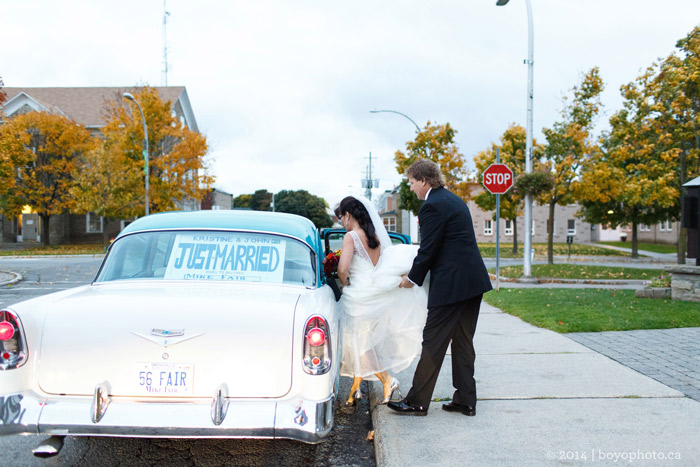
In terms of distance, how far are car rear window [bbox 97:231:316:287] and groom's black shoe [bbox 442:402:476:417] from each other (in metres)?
1.46

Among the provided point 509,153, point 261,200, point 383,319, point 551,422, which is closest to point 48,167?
point 509,153

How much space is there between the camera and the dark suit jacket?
13.2 feet

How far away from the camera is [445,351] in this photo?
13.4 ft

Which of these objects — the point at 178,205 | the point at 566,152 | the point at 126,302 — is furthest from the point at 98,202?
the point at 126,302

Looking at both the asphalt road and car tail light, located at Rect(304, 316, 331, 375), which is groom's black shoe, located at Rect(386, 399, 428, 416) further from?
car tail light, located at Rect(304, 316, 331, 375)

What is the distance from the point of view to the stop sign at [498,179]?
12.6 meters

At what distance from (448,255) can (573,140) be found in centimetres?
1839

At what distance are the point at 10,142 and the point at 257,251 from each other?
17339 mm

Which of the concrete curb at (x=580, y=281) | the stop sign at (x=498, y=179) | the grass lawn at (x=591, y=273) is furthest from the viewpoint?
the grass lawn at (x=591, y=273)

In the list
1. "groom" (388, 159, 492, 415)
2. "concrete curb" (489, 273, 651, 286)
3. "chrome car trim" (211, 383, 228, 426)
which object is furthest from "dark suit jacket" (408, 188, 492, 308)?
"concrete curb" (489, 273, 651, 286)

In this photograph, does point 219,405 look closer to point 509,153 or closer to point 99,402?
point 99,402

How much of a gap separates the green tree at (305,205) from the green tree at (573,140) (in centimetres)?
7092

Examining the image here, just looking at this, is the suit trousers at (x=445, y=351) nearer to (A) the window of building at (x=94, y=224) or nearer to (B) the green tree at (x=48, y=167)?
(B) the green tree at (x=48, y=167)

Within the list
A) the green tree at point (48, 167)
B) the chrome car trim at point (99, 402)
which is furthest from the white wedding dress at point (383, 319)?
the green tree at point (48, 167)
